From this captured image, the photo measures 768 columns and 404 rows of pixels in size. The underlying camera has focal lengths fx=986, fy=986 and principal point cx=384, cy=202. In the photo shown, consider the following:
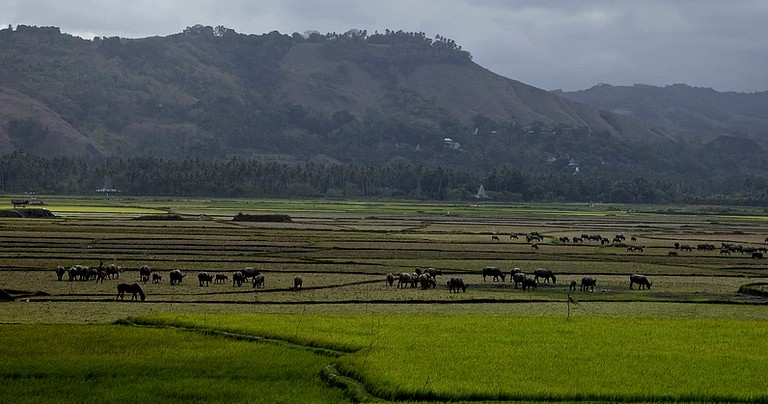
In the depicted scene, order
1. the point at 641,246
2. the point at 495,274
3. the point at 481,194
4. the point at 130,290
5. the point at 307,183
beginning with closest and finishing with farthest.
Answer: the point at 130,290 < the point at 495,274 < the point at 641,246 < the point at 307,183 < the point at 481,194

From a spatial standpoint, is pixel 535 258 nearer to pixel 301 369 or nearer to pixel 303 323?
pixel 303 323

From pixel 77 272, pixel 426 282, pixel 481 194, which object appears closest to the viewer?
pixel 77 272

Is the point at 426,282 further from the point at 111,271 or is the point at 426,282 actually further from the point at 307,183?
the point at 307,183

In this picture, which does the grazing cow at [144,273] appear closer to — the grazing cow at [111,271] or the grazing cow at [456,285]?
A: the grazing cow at [111,271]

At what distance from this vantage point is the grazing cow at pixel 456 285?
37.9 m

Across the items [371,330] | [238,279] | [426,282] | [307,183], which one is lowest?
[238,279]

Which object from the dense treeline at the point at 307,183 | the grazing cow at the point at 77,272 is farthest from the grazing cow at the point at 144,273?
the dense treeline at the point at 307,183

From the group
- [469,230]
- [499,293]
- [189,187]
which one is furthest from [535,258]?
[189,187]

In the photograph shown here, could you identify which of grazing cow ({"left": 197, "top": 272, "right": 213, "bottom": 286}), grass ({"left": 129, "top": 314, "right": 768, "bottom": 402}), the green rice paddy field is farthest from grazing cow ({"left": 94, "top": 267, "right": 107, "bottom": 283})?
grass ({"left": 129, "top": 314, "right": 768, "bottom": 402})

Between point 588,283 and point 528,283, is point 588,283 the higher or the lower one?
the higher one

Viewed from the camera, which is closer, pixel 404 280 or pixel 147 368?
pixel 147 368

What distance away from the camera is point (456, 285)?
1501 inches

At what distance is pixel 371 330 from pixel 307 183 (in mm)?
149349

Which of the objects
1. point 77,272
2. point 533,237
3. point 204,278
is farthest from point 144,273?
point 533,237
